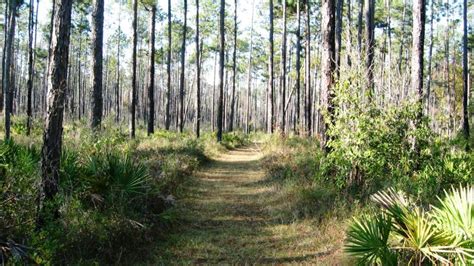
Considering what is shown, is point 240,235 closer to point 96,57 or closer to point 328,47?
point 328,47

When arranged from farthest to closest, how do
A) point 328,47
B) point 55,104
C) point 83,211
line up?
point 328,47
point 83,211
point 55,104

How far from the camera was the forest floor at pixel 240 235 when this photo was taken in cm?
711

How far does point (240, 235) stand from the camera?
8.48 meters

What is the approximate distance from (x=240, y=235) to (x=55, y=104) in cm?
445

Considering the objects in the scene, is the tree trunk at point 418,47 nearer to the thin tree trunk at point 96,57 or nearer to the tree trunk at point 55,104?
the tree trunk at point 55,104

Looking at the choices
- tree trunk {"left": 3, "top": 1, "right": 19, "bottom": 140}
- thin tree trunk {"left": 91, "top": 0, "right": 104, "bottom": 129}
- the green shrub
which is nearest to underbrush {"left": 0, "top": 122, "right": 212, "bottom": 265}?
the green shrub

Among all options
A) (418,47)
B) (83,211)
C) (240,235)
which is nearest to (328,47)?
(418,47)

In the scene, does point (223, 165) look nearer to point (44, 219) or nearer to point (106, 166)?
point (106, 166)

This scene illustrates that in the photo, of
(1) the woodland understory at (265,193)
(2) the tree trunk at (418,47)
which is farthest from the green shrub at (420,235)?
(2) the tree trunk at (418,47)

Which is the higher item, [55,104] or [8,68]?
[8,68]

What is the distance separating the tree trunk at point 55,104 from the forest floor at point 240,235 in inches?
86.9

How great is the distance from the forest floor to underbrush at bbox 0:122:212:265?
1.77 ft

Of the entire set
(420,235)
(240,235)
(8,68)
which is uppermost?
(8,68)

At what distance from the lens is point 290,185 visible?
37.0 feet
